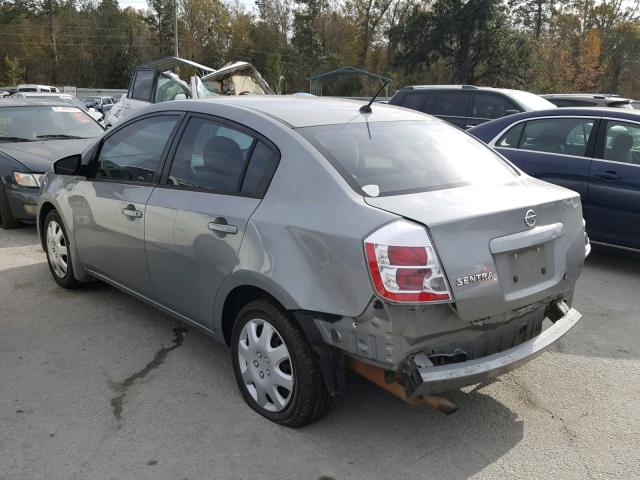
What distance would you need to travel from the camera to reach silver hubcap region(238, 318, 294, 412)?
3.04m

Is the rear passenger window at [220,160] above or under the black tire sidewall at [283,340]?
above

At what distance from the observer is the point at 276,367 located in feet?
10.0

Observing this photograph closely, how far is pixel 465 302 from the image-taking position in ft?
8.59

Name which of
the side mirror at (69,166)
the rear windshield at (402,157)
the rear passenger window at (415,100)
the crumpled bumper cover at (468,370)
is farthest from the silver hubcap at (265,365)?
the rear passenger window at (415,100)

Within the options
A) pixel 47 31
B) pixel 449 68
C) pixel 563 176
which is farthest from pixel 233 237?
pixel 47 31

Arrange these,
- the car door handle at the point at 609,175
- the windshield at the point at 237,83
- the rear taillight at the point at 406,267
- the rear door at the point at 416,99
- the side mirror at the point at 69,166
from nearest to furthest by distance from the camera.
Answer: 1. the rear taillight at the point at 406,267
2. the side mirror at the point at 69,166
3. the car door handle at the point at 609,175
4. the rear door at the point at 416,99
5. the windshield at the point at 237,83

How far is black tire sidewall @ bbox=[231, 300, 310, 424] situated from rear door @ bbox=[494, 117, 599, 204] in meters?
4.14

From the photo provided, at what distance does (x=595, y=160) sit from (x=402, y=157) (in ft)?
11.5

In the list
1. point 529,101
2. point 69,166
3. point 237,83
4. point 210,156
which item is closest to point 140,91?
point 237,83

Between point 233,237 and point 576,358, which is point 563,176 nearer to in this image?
point 576,358

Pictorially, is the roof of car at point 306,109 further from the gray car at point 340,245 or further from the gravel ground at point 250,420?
the gravel ground at point 250,420

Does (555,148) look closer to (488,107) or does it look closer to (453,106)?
(488,107)

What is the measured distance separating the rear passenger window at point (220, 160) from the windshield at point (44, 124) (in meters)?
5.11

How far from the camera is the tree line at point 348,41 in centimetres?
4425
